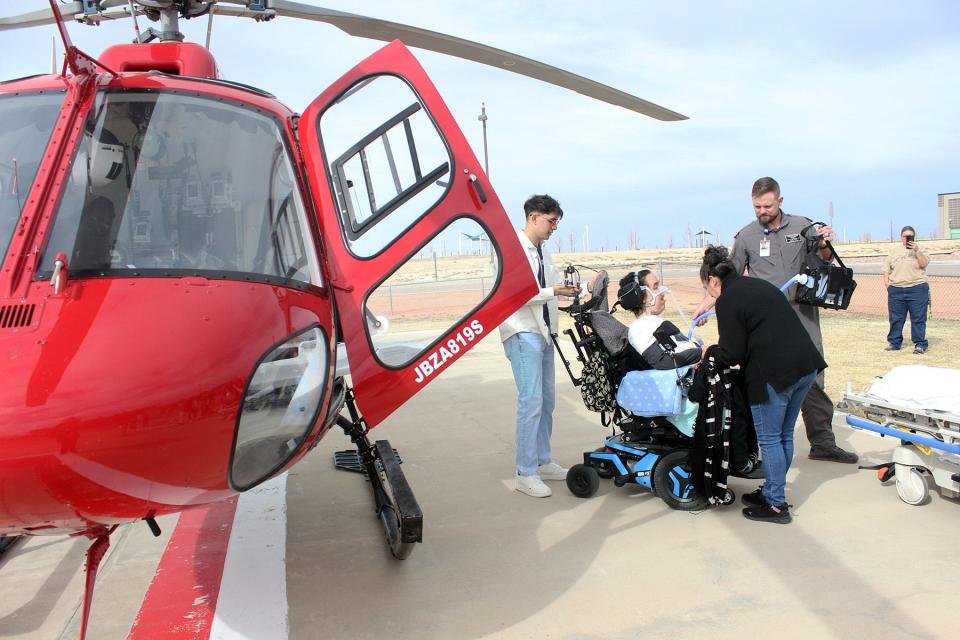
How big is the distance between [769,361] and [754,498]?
0.89 m

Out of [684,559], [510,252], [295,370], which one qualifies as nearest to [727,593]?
[684,559]

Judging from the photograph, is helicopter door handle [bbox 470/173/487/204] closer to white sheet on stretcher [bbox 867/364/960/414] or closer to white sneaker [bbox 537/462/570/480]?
white sneaker [bbox 537/462/570/480]

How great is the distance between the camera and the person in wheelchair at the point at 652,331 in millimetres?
4613

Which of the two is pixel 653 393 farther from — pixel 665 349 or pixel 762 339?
pixel 762 339

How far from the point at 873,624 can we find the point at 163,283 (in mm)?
3050

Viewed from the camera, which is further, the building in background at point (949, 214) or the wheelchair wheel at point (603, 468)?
the building in background at point (949, 214)

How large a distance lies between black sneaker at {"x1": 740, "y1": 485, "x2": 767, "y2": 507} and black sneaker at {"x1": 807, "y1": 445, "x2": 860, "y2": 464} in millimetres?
1080

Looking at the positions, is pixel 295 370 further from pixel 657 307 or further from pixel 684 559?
pixel 657 307

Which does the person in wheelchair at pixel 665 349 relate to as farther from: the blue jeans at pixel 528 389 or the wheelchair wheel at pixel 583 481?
the wheelchair wheel at pixel 583 481

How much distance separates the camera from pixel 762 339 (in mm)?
4207

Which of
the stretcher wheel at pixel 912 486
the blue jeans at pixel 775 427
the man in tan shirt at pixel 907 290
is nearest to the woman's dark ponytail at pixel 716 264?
the blue jeans at pixel 775 427

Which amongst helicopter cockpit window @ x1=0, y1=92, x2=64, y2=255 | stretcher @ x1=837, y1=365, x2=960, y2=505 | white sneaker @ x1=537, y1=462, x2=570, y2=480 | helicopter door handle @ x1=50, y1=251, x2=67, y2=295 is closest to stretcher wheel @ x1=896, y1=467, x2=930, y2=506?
stretcher @ x1=837, y1=365, x2=960, y2=505

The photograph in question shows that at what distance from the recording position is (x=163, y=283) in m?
2.67

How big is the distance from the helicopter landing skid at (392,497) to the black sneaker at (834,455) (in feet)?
9.75
